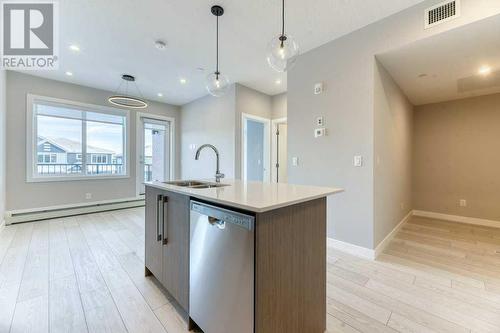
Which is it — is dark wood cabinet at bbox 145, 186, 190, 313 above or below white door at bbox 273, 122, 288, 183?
below

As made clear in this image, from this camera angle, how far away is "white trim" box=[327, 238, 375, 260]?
96.7 inches

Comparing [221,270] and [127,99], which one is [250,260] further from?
[127,99]

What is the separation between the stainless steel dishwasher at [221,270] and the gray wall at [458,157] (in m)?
4.95

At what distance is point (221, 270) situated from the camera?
1.16 meters

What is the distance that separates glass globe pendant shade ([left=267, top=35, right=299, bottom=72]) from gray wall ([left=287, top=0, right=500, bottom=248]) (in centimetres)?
118

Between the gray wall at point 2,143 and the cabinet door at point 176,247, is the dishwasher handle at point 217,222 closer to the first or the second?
the cabinet door at point 176,247

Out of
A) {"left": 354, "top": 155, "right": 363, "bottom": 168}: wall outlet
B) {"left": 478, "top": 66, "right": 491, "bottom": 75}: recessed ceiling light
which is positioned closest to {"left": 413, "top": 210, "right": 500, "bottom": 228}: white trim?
{"left": 478, "top": 66, "right": 491, "bottom": 75}: recessed ceiling light

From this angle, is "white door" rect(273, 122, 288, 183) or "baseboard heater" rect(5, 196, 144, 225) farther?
"white door" rect(273, 122, 288, 183)

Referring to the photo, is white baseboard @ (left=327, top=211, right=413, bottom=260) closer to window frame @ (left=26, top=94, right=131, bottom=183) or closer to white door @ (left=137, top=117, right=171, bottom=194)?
white door @ (left=137, top=117, right=171, bottom=194)

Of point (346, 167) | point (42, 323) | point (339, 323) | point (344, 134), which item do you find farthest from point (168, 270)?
point (344, 134)

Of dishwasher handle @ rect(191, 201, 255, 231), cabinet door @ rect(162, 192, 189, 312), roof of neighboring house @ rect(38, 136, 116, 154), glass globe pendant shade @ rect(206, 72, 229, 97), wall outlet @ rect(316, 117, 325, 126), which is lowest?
cabinet door @ rect(162, 192, 189, 312)

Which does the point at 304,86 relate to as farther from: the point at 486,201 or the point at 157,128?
the point at 157,128

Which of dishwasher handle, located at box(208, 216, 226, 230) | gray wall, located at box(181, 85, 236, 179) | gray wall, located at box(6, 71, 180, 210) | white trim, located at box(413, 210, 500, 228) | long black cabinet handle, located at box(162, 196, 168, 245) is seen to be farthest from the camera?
gray wall, located at box(181, 85, 236, 179)

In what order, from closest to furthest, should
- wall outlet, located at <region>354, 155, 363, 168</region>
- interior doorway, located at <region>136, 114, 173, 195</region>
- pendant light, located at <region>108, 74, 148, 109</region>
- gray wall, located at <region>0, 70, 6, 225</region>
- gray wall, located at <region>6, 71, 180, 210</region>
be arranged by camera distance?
wall outlet, located at <region>354, 155, 363, 168</region> → pendant light, located at <region>108, 74, 148, 109</region> → gray wall, located at <region>0, 70, 6, 225</region> → gray wall, located at <region>6, 71, 180, 210</region> → interior doorway, located at <region>136, 114, 173, 195</region>
